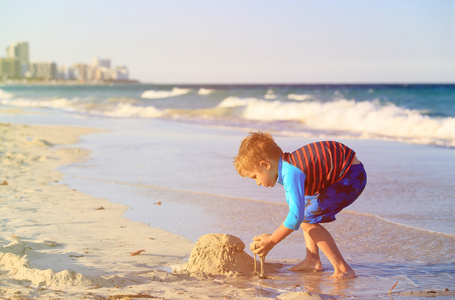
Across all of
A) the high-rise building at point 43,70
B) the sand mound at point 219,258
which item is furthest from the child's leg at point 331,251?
the high-rise building at point 43,70

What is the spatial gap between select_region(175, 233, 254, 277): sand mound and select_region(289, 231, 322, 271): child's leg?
1.16 ft

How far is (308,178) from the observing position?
128 inches

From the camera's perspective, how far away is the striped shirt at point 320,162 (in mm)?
3236

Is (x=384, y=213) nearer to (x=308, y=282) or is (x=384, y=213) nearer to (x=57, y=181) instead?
(x=308, y=282)

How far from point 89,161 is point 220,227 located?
4530 mm

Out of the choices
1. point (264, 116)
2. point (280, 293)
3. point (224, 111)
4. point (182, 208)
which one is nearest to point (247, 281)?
point (280, 293)

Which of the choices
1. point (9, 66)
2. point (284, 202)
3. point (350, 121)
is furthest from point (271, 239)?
point (9, 66)

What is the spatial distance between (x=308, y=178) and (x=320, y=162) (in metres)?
0.13

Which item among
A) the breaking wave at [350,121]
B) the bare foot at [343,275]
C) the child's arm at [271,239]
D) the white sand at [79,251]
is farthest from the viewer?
the breaking wave at [350,121]

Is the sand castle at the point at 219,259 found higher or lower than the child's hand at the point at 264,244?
lower

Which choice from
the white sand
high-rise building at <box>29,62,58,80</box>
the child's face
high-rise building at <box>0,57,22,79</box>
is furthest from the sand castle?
high-rise building at <box>29,62,58,80</box>

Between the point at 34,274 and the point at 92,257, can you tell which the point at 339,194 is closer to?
the point at 92,257

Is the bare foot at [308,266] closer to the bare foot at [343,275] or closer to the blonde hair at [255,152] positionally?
the bare foot at [343,275]

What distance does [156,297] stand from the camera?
2965 mm
